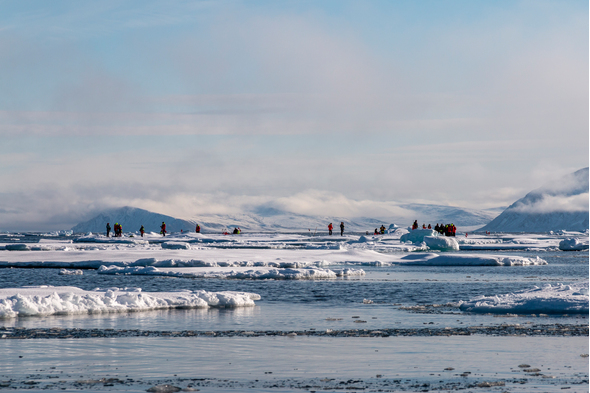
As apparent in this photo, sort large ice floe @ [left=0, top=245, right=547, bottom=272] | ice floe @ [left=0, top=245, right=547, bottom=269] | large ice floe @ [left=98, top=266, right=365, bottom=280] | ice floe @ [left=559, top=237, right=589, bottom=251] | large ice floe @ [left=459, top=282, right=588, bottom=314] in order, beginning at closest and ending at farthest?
1. large ice floe @ [left=459, top=282, right=588, bottom=314]
2. large ice floe @ [left=98, top=266, right=365, bottom=280]
3. large ice floe @ [left=0, top=245, right=547, bottom=272]
4. ice floe @ [left=0, top=245, right=547, bottom=269]
5. ice floe @ [left=559, top=237, right=589, bottom=251]

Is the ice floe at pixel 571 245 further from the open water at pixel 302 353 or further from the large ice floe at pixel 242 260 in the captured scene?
the open water at pixel 302 353

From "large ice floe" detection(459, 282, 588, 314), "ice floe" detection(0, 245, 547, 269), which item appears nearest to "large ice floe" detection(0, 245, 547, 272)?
"ice floe" detection(0, 245, 547, 269)

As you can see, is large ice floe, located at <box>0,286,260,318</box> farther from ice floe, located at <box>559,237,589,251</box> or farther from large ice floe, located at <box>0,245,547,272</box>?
ice floe, located at <box>559,237,589,251</box>

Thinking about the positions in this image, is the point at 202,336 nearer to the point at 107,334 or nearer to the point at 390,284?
the point at 107,334

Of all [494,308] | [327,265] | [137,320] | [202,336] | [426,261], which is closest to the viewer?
[202,336]

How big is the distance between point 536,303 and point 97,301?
1158 cm

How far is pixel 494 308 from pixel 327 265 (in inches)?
919

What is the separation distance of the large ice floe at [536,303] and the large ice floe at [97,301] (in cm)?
650

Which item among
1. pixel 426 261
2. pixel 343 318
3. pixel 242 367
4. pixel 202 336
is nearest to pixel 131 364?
pixel 242 367

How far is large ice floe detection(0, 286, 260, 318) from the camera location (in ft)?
61.8

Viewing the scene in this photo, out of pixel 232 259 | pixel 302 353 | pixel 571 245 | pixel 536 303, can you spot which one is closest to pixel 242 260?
pixel 232 259

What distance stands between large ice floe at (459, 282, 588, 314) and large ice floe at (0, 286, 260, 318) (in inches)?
256

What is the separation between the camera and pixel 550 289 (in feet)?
72.0

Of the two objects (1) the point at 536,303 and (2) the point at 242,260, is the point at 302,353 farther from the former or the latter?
(2) the point at 242,260
